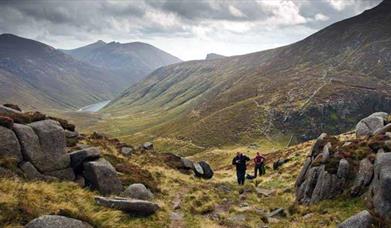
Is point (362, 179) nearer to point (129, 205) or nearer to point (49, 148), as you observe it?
point (129, 205)

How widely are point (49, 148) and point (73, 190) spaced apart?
357cm

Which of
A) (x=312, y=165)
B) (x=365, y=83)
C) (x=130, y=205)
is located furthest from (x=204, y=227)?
(x=365, y=83)

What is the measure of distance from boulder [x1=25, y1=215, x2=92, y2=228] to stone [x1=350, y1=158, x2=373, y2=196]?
15943 mm

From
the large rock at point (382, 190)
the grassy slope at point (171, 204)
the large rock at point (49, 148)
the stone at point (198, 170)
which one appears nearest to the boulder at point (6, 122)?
the large rock at point (49, 148)

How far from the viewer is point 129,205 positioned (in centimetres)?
1909

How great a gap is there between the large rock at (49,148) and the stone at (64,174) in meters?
0.20

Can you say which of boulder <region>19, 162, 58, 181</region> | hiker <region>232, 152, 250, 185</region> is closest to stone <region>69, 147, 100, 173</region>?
boulder <region>19, 162, 58, 181</region>

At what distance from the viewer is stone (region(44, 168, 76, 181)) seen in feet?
73.9

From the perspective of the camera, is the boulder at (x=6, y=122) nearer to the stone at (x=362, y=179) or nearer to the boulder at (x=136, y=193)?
the boulder at (x=136, y=193)

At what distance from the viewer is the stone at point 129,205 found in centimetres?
1883

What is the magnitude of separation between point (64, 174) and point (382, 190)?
679 inches

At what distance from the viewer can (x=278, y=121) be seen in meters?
150

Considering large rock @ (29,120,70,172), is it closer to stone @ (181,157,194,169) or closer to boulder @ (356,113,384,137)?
stone @ (181,157,194,169)

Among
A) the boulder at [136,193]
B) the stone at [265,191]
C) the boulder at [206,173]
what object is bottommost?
the boulder at [206,173]
